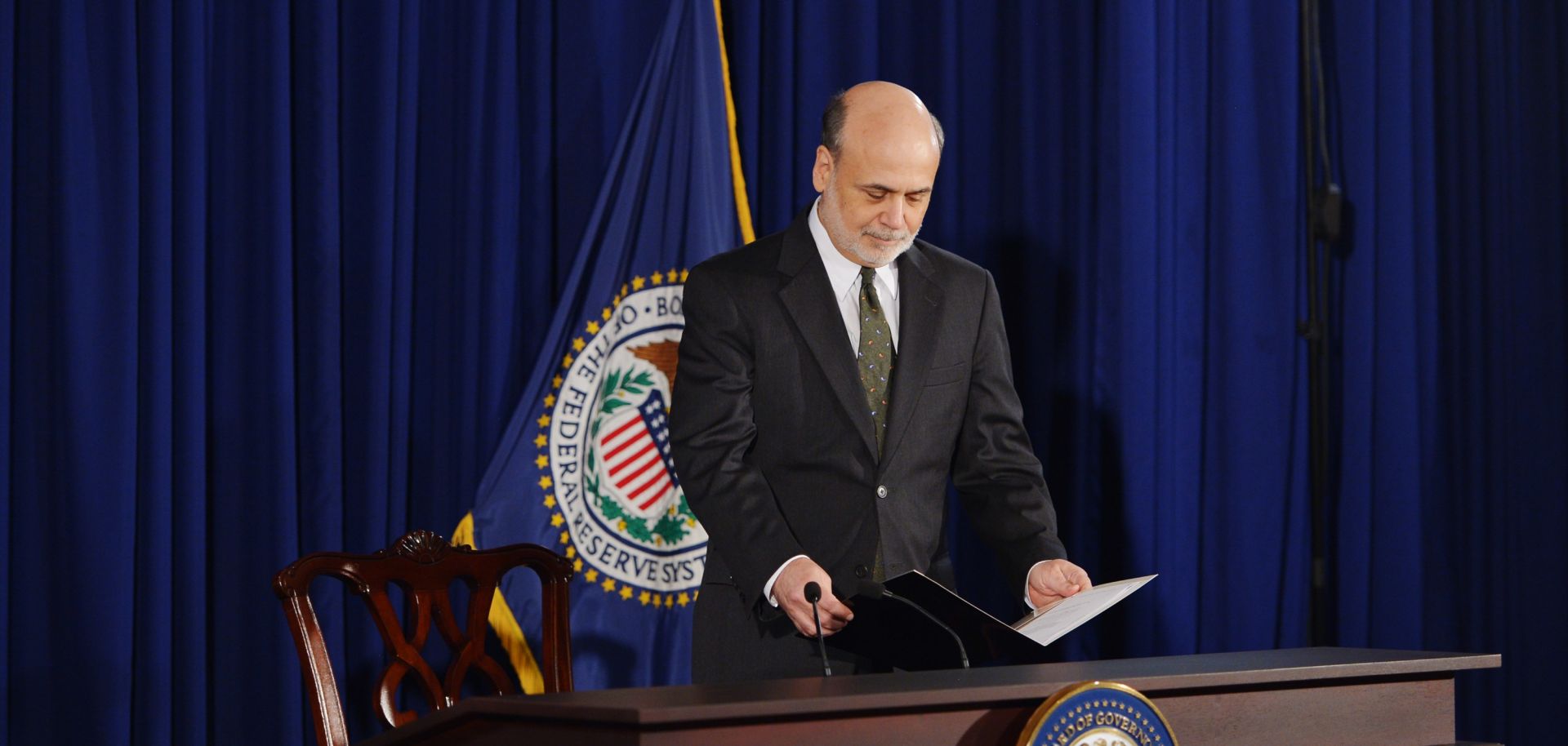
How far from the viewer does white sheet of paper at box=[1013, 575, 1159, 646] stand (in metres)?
1.86

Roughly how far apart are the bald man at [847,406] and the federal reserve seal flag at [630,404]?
744 millimetres

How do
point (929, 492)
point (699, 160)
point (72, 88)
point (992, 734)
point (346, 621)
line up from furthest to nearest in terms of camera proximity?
point (699, 160), point (346, 621), point (72, 88), point (929, 492), point (992, 734)

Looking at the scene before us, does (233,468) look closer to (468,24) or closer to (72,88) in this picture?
(72,88)

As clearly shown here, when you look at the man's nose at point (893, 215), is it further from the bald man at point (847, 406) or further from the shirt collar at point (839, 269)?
the shirt collar at point (839, 269)

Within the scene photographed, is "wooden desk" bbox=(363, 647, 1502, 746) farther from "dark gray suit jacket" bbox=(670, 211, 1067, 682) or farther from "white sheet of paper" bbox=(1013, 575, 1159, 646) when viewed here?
"dark gray suit jacket" bbox=(670, 211, 1067, 682)

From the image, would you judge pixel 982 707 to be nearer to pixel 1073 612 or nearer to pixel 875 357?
pixel 1073 612

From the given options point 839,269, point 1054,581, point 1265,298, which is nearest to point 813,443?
point 839,269

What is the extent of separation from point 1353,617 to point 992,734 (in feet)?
8.19

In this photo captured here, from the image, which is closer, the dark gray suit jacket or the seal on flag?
the dark gray suit jacket

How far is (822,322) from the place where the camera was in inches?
96.8

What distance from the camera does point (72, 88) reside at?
9.50 ft

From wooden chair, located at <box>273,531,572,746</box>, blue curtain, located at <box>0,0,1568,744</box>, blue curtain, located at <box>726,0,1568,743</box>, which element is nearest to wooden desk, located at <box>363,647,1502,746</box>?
wooden chair, located at <box>273,531,572,746</box>

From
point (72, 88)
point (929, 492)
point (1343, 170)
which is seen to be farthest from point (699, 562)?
point (1343, 170)

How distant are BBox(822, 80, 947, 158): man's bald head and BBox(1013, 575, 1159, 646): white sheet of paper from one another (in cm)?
86
